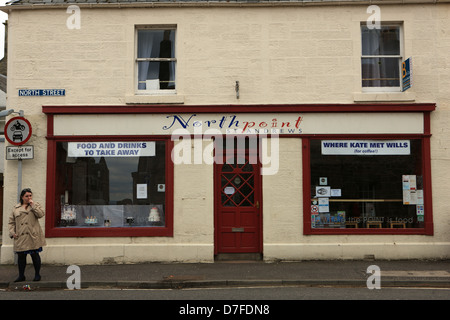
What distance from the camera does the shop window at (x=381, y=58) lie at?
10875 mm

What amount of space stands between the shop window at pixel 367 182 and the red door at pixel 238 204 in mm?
1398

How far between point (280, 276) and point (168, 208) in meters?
3.24

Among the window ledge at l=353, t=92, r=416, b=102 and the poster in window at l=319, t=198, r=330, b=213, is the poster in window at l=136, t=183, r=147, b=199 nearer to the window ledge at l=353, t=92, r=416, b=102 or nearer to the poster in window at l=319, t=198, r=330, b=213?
the poster in window at l=319, t=198, r=330, b=213

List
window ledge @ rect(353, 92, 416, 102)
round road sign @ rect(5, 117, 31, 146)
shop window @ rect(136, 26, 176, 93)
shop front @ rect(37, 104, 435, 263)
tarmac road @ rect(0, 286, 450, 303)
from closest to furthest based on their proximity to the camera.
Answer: tarmac road @ rect(0, 286, 450, 303) < round road sign @ rect(5, 117, 31, 146) < shop front @ rect(37, 104, 435, 263) < window ledge @ rect(353, 92, 416, 102) < shop window @ rect(136, 26, 176, 93)

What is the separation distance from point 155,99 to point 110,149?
1.64 metres

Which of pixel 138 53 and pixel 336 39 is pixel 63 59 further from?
pixel 336 39

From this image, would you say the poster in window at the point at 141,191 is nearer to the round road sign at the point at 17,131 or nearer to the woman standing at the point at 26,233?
the woman standing at the point at 26,233

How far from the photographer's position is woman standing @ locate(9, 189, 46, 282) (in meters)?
8.53

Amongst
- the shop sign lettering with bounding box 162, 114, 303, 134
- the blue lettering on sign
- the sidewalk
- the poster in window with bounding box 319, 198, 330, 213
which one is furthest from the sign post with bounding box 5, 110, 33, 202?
the poster in window with bounding box 319, 198, 330, 213

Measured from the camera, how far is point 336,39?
35.3 feet

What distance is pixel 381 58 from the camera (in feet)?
35.9

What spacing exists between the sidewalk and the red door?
52 cm

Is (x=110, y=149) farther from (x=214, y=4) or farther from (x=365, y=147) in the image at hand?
(x=365, y=147)

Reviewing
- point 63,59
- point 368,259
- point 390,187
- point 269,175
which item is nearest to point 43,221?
point 63,59
